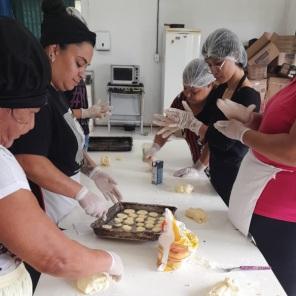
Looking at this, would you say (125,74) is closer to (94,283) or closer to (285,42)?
(285,42)

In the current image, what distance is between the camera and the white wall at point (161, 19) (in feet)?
16.3

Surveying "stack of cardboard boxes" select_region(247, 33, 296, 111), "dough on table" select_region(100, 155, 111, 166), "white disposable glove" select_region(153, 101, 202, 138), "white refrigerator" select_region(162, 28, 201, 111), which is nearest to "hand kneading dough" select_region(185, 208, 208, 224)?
"white disposable glove" select_region(153, 101, 202, 138)

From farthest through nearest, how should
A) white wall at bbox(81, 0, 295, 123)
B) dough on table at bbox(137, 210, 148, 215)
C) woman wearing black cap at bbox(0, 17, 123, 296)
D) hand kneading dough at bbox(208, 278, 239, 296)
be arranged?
white wall at bbox(81, 0, 295, 123) < dough on table at bbox(137, 210, 148, 215) < hand kneading dough at bbox(208, 278, 239, 296) < woman wearing black cap at bbox(0, 17, 123, 296)

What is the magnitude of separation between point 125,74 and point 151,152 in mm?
3202

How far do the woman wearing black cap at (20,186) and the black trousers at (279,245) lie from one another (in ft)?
2.58

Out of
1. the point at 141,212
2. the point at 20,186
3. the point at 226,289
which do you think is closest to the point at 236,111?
the point at 141,212

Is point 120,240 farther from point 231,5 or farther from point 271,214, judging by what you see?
point 231,5

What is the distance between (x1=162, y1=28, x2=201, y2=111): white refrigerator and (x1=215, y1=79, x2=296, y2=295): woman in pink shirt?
11.1ft

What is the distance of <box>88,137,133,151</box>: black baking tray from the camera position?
221 cm

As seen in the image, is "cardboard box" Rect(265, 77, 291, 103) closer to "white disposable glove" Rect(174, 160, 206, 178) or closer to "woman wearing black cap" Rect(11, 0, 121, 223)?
"white disposable glove" Rect(174, 160, 206, 178)

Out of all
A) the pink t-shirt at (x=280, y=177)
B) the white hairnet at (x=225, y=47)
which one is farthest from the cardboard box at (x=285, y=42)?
the pink t-shirt at (x=280, y=177)

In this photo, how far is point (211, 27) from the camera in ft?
16.6

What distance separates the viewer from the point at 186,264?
1054mm

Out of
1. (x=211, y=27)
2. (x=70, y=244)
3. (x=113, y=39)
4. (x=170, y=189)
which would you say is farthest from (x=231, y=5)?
(x=70, y=244)
